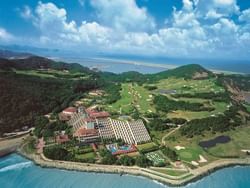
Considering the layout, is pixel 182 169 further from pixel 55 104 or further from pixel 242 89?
pixel 242 89

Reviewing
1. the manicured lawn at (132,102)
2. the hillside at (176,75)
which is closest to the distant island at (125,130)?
the manicured lawn at (132,102)

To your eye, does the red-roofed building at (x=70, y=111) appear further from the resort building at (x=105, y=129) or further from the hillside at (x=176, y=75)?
the hillside at (x=176, y=75)

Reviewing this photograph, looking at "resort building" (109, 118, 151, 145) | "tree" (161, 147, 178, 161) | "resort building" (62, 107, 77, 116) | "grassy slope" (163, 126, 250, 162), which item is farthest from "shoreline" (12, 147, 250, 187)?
"resort building" (62, 107, 77, 116)

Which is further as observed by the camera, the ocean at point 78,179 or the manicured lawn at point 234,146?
the manicured lawn at point 234,146

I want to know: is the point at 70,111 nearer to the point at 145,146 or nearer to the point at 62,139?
the point at 62,139

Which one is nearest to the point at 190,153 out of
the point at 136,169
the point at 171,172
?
the point at 171,172

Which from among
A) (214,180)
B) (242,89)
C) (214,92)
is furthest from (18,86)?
(242,89)

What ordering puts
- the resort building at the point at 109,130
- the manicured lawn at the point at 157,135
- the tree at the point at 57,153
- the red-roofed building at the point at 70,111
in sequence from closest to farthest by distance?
the tree at the point at 57,153 < the resort building at the point at 109,130 < the manicured lawn at the point at 157,135 < the red-roofed building at the point at 70,111
